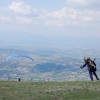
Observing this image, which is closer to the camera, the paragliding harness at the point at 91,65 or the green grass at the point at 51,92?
the green grass at the point at 51,92

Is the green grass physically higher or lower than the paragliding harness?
lower

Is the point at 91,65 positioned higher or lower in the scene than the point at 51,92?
higher

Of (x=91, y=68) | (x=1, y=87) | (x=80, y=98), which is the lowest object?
(x=80, y=98)

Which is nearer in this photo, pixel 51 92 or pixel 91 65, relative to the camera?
pixel 51 92

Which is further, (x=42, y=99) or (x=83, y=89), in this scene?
(x=83, y=89)

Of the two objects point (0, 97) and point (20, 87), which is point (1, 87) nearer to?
point (20, 87)

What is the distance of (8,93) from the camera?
76.2 ft

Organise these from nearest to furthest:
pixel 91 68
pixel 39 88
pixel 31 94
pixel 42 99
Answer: pixel 42 99 < pixel 31 94 < pixel 39 88 < pixel 91 68

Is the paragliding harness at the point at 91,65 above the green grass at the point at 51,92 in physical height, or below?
above

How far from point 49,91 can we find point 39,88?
182 centimetres

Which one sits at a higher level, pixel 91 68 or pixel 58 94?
pixel 91 68

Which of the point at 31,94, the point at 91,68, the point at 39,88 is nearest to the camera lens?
the point at 31,94

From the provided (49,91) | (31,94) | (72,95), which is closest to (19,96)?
(31,94)

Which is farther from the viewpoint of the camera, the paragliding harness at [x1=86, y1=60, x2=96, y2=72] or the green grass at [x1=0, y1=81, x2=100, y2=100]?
the paragliding harness at [x1=86, y1=60, x2=96, y2=72]
